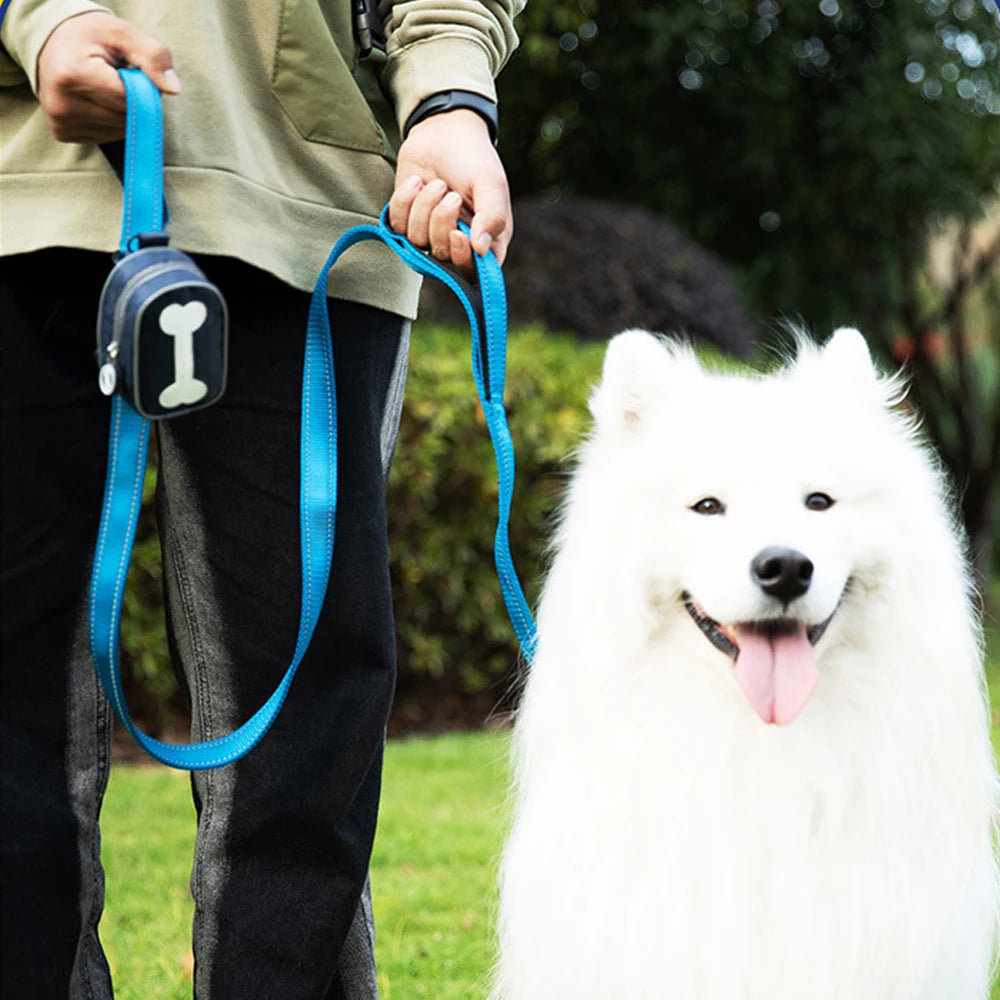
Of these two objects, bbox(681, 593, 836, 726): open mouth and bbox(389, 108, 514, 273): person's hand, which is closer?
bbox(389, 108, 514, 273): person's hand

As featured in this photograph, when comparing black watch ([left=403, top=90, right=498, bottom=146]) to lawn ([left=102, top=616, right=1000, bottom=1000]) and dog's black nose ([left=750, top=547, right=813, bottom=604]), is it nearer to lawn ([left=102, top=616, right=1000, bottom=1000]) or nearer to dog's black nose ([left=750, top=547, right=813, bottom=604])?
dog's black nose ([left=750, top=547, right=813, bottom=604])

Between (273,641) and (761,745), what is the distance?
79 cm

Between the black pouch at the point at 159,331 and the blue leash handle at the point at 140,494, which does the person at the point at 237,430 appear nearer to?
the blue leash handle at the point at 140,494

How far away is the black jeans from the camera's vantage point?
191 cm

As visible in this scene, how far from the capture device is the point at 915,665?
2.27 m

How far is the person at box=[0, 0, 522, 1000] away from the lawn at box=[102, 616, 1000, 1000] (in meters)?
1.32

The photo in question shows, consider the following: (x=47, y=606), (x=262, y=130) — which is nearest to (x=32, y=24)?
(x=262, y=130)

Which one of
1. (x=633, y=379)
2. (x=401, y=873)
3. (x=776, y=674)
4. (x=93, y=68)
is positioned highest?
Answer: (x=93, y=68)

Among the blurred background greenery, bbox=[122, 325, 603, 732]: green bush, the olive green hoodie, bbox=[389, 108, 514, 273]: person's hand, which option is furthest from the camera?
the blurred background greenery

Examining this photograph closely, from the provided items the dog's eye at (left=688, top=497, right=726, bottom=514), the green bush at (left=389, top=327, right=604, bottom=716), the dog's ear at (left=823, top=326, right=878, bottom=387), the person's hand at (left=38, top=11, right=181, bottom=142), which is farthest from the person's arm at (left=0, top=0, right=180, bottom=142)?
the green bush at (left=389, top=327, right=604, bottom=716)

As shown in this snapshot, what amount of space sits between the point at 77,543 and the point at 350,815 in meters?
0.61

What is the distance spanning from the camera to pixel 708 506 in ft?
7.41

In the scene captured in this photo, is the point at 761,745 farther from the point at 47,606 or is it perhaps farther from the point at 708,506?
the point at 47,606

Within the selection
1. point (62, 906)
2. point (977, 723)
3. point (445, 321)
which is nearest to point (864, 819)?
point (977, 723)
